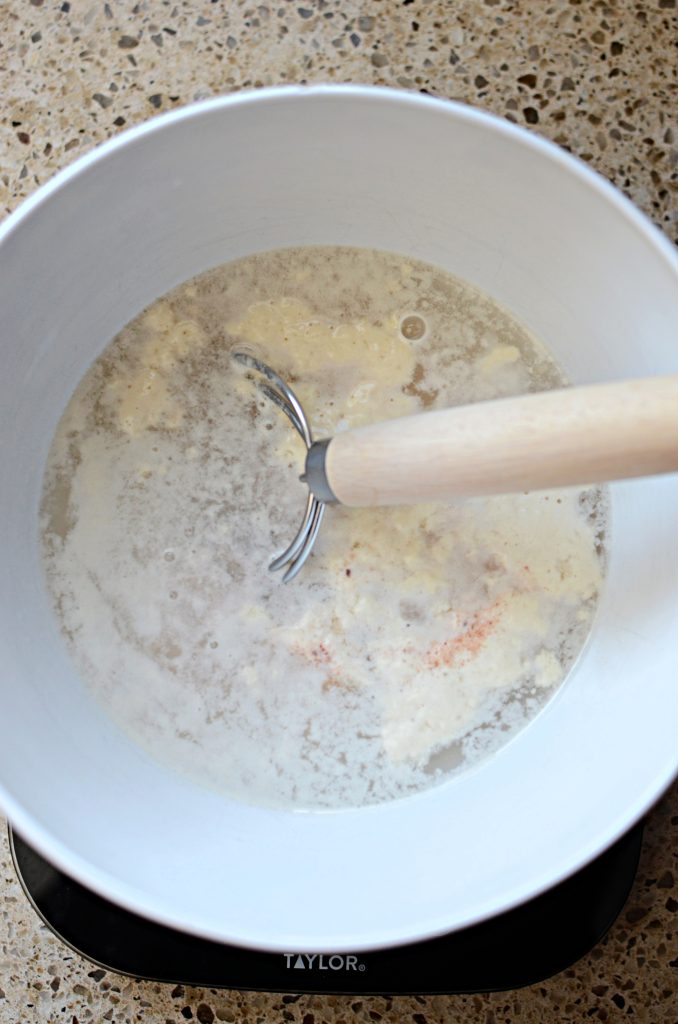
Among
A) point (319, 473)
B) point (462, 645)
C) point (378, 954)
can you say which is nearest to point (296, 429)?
point (319, 473)

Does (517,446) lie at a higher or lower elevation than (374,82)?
lower

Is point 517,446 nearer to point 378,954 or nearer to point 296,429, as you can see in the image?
point 296,429

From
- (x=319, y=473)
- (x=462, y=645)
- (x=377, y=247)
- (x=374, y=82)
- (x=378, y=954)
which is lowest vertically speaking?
(x=378, y=954)

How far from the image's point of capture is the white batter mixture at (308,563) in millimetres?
663

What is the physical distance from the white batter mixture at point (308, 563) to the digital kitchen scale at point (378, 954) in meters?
0.11

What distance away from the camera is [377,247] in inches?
27.6

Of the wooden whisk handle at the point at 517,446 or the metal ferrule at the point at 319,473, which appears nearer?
the wooden whisk handle at the point at 517,446

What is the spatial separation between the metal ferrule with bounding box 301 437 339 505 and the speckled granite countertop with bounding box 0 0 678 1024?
0.92 ft

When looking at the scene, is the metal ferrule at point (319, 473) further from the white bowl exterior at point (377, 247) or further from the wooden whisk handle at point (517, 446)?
the white bowl exterior at point (377, 247)

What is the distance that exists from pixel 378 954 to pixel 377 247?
19.7 inches

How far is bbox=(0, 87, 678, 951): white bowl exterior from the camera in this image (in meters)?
0.56

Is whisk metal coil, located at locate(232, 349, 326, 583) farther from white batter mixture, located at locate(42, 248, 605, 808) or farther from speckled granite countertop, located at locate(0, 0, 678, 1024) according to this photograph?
speckled granite countertop, located at locate(0, 0, 678, 1024)

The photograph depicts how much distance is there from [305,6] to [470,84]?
0.44 ft

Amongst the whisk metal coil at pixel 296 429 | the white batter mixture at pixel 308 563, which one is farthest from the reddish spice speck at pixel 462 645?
the whisk metal coil at pixel 296 429
